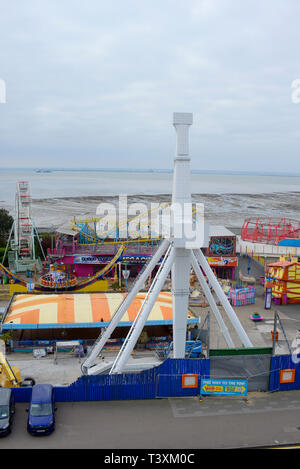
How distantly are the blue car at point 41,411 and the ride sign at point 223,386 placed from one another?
15.7ft

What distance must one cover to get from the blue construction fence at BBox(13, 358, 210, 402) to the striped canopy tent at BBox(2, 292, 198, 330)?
7764 mm

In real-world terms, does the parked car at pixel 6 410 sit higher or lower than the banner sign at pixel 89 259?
lower

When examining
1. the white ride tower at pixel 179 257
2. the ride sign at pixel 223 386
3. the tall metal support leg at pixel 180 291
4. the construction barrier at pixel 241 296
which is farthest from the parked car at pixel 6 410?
the construction barrier at pixel 241 296

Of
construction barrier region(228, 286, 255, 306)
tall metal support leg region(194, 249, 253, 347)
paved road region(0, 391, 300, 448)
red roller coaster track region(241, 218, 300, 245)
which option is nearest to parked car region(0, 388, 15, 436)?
paved road region(0, 391, 300, 448)

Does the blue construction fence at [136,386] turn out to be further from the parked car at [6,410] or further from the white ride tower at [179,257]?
the white ride tower at [179,257]

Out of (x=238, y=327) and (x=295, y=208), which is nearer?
(x=238, y=327)

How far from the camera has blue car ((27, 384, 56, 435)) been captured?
1181 centimetres

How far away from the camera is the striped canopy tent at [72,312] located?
21.8 meters

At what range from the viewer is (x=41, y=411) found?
12391 mm

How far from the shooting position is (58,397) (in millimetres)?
13766
